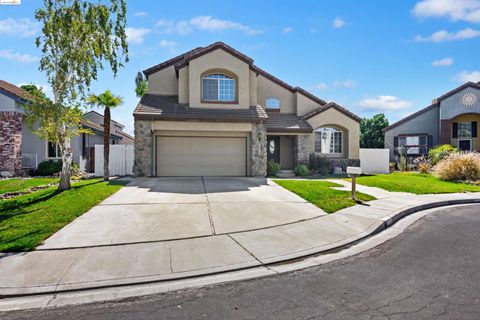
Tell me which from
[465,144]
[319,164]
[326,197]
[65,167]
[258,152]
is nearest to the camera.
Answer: [326,197]

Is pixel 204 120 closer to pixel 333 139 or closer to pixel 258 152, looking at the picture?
pixel 258 152

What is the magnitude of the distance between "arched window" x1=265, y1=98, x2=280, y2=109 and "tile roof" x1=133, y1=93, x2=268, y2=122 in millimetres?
3987

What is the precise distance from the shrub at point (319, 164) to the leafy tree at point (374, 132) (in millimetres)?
18473

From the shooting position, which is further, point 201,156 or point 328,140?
point 328,140

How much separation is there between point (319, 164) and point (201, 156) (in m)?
8.69

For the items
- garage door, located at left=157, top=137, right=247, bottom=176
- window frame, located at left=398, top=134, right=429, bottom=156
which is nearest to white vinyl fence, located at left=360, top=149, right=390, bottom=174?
window frame, located at left=398, top=134, right=429, bottom=156

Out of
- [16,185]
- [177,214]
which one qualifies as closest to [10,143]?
[16,185]

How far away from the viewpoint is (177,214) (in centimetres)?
841

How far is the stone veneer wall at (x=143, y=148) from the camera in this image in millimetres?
16328

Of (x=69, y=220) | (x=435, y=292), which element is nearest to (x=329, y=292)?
(x=435, y=292)

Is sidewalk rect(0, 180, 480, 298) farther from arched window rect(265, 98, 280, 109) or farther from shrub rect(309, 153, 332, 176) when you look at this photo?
arched window rect(265, 98, 280, 109)

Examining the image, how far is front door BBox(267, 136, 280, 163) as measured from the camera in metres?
21.7

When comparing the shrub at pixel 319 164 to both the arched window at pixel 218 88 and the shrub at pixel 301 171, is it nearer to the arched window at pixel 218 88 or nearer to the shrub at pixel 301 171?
the shrub at pixel 301 171

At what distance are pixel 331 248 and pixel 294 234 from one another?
1005 millimetres
